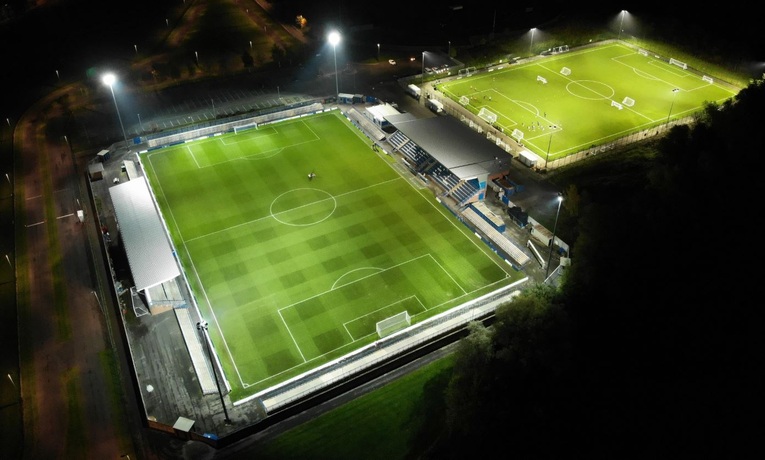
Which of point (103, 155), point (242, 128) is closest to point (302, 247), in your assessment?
point (242, 128)

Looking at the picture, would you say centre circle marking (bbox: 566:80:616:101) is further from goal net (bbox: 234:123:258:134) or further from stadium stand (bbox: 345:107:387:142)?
goal net (bbox: 234:123:258:134)

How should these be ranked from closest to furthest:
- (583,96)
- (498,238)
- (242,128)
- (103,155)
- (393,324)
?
(393,324), (498,238), (103,155), (242,128), (583,96)

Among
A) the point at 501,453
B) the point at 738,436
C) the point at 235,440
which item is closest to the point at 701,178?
the point at 738,436

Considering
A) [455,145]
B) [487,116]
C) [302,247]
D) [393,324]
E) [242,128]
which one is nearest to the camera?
[393,324]

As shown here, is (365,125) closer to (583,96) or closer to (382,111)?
(382,111)

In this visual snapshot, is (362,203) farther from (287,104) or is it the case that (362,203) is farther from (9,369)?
(9,369)
